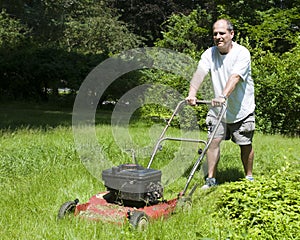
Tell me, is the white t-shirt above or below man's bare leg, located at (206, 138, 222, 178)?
above

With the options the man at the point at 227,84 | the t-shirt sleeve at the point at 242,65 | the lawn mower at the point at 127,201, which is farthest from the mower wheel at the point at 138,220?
the t-shirt sleeve at the point at 242,65

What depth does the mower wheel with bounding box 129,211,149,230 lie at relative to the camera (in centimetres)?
314

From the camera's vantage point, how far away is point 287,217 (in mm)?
3143

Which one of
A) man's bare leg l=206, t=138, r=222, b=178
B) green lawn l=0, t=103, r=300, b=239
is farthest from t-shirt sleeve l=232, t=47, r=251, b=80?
green lawn l=0, t=103, r=300, b=239

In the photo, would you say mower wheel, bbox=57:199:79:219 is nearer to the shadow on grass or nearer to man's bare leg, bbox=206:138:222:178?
man's bare leg, bbox=206:138:222:178

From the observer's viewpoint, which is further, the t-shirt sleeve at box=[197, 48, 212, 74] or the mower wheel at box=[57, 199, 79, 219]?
the t-shirt sleeve at box=[197, 48, 212, 74]

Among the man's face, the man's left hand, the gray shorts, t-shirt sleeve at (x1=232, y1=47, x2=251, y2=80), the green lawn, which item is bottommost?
the green lawn

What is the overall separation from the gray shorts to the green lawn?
1.36ft

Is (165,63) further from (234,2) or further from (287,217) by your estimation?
(287,217)

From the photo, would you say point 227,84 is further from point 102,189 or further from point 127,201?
point 102,189

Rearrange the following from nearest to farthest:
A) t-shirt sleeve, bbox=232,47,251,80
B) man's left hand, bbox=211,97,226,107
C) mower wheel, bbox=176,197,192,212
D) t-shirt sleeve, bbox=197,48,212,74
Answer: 1. mower wheel, bbox=176,197,192,212
2. man's left hand, bbox=211,97,226,107
3. t-shirt sleeve, bbox=232,47,251,80
4. t-shirt sleeve, bbox=197,48,212,74

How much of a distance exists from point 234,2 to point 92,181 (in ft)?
41.2

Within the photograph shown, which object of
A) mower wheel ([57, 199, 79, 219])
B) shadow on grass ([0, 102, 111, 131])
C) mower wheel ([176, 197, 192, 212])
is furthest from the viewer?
shadow on grass ([0, 102, 111, 131])

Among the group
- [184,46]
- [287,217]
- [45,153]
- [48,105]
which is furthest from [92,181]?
[184,46]
